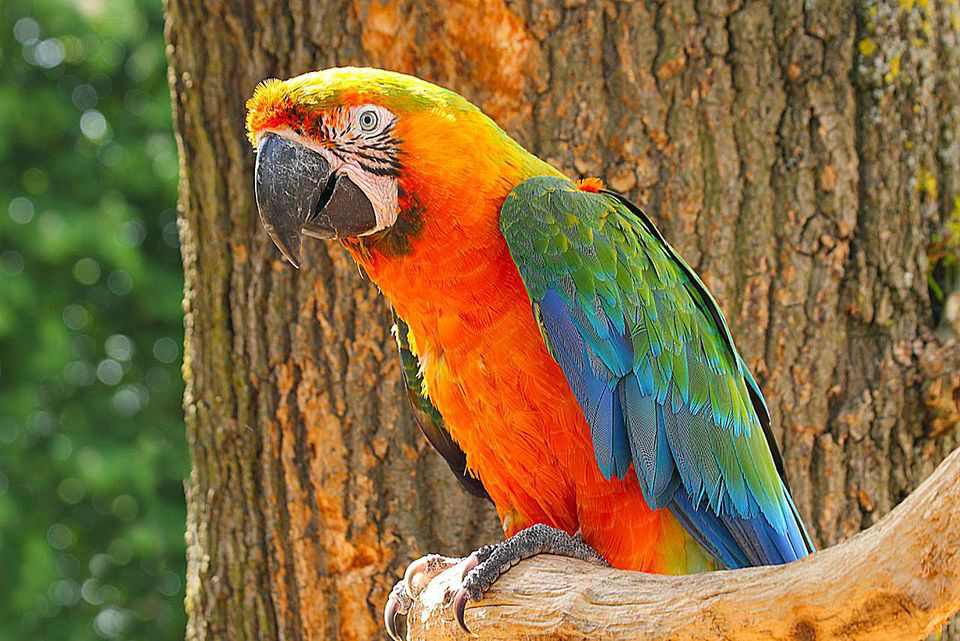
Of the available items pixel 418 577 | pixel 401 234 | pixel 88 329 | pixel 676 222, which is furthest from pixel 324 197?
pixel 88 329

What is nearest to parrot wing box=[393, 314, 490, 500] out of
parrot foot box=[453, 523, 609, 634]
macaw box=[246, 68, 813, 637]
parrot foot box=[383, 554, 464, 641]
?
macaw box=[246, 68, 813, 637]

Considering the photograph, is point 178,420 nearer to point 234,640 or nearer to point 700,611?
point 234,640

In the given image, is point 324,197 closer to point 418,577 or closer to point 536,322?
point 536,322

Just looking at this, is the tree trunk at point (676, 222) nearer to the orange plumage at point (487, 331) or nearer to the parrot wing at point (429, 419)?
the parrot wing at point (429, 419)

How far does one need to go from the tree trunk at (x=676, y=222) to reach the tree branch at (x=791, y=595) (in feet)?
2.78

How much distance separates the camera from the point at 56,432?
253 inches

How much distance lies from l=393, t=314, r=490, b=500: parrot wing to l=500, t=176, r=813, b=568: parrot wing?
0.47m

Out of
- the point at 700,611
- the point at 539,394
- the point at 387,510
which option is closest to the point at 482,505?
the point at 387,510

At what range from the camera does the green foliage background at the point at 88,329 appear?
6.05 m

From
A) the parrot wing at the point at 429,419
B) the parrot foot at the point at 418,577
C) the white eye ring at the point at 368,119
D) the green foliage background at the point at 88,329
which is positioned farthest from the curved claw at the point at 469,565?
the green foliage background at the point at 88,329

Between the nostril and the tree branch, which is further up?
the nostril

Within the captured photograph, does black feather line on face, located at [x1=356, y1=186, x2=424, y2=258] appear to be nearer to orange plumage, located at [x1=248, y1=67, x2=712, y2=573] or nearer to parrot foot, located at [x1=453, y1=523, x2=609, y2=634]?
orange plumage, located at [x1=248, y1=67, x2=712, y2=573]

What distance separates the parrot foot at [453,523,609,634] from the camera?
1.76m

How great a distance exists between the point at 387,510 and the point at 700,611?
48.6 inches
